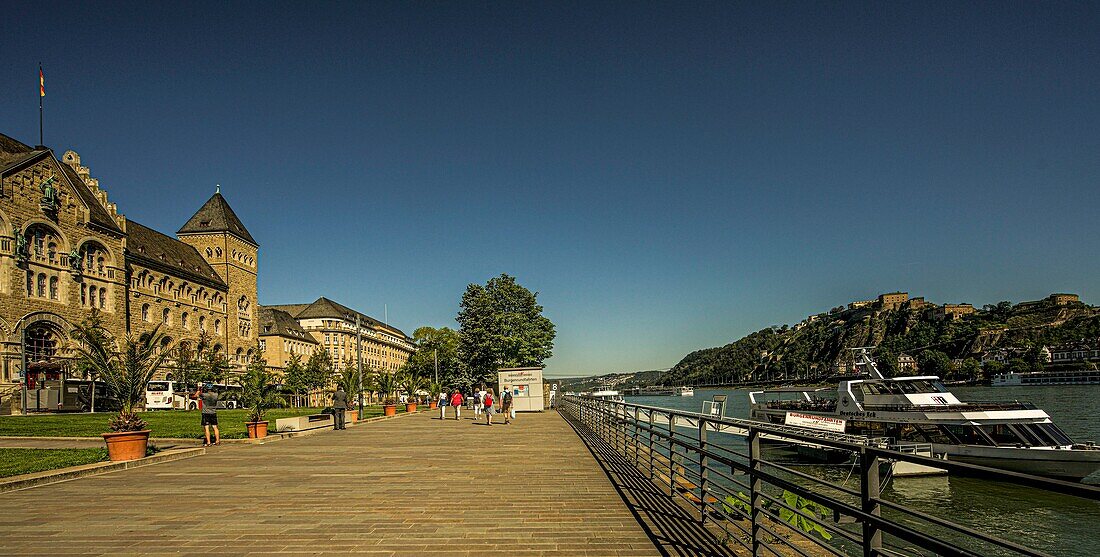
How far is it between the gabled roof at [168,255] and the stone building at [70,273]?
5.1 inches

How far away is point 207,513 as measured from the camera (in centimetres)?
838

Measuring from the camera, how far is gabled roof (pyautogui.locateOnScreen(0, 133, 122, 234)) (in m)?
45.7

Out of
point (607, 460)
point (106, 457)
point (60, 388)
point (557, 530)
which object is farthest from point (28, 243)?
point (557, 530)

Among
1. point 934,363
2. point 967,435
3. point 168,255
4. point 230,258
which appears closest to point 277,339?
point 230,258

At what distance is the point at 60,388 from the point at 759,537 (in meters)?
46.6

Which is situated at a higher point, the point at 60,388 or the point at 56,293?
the point at 56,293

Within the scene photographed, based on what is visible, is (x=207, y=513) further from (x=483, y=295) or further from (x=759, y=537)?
(x=483, y=295)

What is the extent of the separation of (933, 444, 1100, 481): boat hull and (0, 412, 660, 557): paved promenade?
17837 millimetres

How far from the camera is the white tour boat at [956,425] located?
2359 centimetres

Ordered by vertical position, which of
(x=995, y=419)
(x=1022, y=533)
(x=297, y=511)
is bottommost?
(x=1022, y=533)

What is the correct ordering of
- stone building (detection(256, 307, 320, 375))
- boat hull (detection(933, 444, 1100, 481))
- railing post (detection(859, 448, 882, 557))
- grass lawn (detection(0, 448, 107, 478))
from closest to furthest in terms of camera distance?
railing post (detection(859, 448, 882, 557)) → grass lawn (detection(0, 448, 107, 478)) → boat hull (detection(933, 444, 1100, 481)) → stone building (detection(256, 307, 320, 375))

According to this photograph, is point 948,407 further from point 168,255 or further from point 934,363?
point 934,363

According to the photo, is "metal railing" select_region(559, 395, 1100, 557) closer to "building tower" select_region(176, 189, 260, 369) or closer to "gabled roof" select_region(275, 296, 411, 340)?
"building tower" select_region(176, 189, 260, 369)

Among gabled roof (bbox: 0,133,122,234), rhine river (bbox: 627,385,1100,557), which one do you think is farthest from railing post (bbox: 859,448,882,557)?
gabled roof (bbox: 0,133,122,234)
